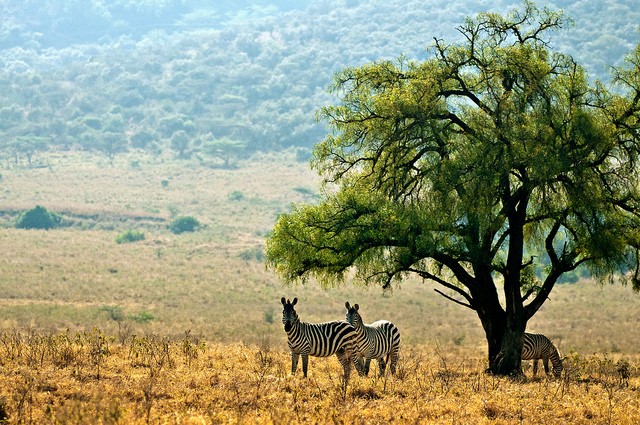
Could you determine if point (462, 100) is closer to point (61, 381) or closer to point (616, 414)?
point (616, 414)

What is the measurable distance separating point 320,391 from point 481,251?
286 inches

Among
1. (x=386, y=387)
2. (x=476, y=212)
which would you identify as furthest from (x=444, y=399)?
(x=476, y=212)

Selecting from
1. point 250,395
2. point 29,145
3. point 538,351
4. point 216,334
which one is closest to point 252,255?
point 216,334

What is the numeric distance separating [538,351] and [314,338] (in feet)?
24.9

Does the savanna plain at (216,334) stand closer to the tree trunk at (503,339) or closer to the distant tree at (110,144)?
the tree trunk at (503,339)

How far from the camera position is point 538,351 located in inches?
912

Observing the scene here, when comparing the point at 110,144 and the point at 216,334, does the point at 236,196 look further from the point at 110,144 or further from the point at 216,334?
the point at 216,334

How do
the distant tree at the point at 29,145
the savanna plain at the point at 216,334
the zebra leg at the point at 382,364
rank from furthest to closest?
1. the distant tree at the point at 29,145
2. the zebra leg at the point at 382,364
3. the savanna plain at the point at 216,334

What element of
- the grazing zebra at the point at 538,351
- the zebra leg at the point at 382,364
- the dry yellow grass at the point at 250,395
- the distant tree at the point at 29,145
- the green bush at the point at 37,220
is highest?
the distant tree at the point at 29,145

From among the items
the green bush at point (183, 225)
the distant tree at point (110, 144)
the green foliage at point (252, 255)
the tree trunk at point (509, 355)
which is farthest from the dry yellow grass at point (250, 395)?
the distant tree at point (110, 144)

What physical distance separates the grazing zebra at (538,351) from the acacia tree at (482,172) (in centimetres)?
59

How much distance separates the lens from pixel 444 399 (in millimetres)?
16188

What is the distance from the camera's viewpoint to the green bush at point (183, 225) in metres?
112

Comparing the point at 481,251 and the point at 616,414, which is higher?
the point at 481,251
